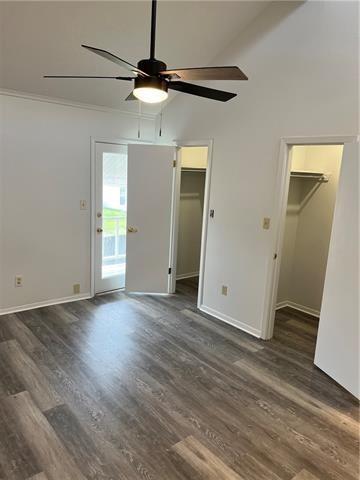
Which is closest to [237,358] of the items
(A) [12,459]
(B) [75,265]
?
(A) [12,459]

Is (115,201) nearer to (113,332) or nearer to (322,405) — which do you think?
(113,332)

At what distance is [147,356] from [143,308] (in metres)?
1.17

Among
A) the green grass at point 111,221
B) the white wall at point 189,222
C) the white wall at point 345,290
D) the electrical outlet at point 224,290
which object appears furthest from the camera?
the white wall at point 189,222

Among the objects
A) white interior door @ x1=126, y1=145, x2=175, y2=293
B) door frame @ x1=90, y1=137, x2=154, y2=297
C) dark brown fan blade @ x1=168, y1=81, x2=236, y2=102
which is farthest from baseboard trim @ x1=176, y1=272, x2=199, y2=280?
dark brown fan blade @ x1=168, y1=81, x2=236, y2=102

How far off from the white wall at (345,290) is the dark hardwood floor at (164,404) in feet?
0.63

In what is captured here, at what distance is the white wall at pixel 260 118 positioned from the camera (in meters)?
2.92

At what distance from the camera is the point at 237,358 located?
332cm

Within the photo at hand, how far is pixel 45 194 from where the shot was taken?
13.4ft

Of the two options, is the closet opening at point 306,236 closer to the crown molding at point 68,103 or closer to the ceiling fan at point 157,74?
the crown molding at point 68,103

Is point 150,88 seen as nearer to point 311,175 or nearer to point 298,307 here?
point 311,175

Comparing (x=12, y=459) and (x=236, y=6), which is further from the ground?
(x=236, y=6)

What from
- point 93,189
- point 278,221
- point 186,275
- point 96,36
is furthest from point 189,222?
point 96,36

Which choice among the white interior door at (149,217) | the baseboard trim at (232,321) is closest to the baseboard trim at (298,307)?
the baseboard trim at (232,321)

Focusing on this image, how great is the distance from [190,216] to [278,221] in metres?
2.28
